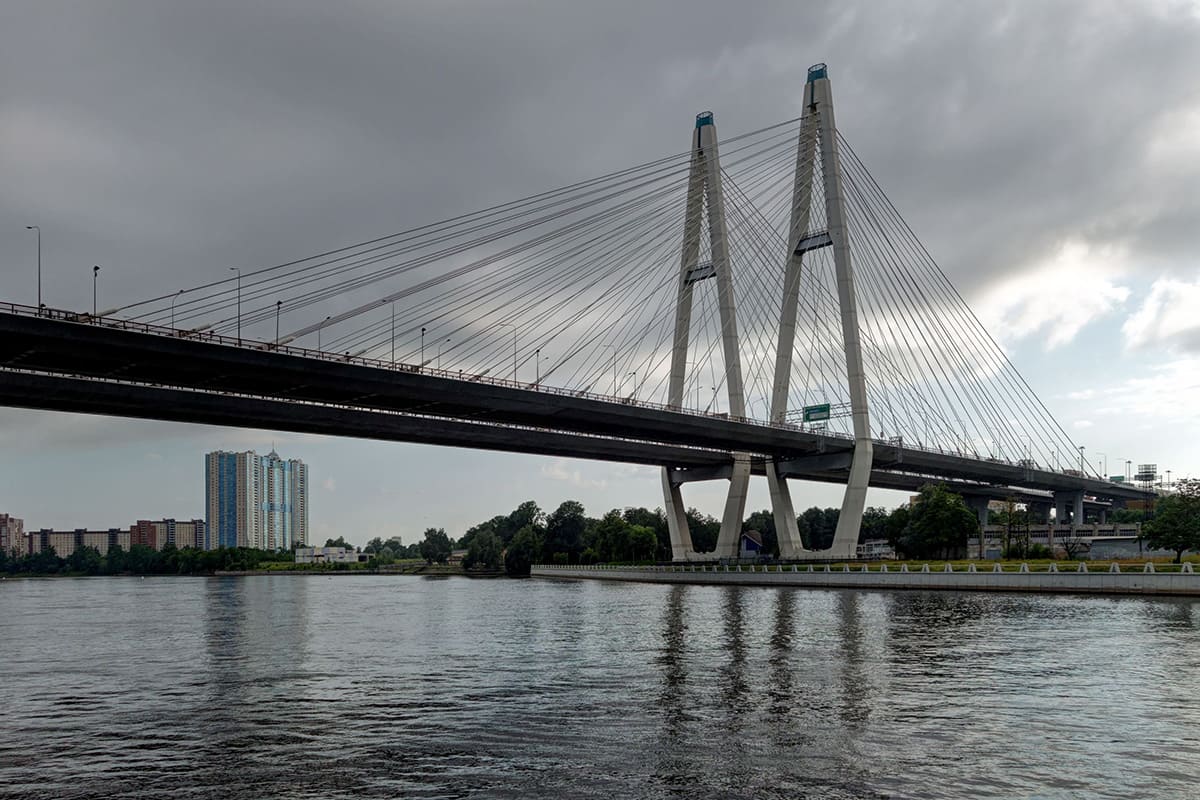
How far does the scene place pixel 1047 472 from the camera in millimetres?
117125

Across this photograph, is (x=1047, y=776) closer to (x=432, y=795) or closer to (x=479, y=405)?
(x=432, y=795)

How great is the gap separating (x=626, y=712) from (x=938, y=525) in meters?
71.7

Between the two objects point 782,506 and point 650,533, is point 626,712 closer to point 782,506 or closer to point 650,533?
point 782,506

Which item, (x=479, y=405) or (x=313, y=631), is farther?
(x=479, y=405)

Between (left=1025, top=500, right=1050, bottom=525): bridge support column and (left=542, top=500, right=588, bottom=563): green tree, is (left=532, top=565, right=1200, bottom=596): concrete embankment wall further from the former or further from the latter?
(left=1025, top=500, right=1050, bottom=525): bridge support column

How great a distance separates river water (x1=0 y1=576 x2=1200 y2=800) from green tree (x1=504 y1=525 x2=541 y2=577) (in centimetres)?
10934

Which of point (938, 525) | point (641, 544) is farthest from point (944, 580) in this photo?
point (641, 544)

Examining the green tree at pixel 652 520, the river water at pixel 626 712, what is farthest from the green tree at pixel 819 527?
the river water at pixel 626 712

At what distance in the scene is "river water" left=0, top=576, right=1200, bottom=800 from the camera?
1496cm

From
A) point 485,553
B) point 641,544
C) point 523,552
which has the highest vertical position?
point 641,544

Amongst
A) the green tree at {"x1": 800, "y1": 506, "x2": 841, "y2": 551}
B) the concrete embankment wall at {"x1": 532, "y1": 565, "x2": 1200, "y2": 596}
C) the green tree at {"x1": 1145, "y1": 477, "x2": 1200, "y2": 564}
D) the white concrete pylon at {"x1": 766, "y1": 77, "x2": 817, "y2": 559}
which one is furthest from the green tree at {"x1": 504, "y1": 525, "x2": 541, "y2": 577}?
the green tree at {"x1": 1145, "y1": 477, "x2": 1200, "y2": 564}

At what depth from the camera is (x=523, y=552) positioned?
493 ft

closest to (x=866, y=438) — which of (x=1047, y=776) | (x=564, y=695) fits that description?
(x=564, y=695)

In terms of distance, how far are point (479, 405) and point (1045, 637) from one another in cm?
4226
